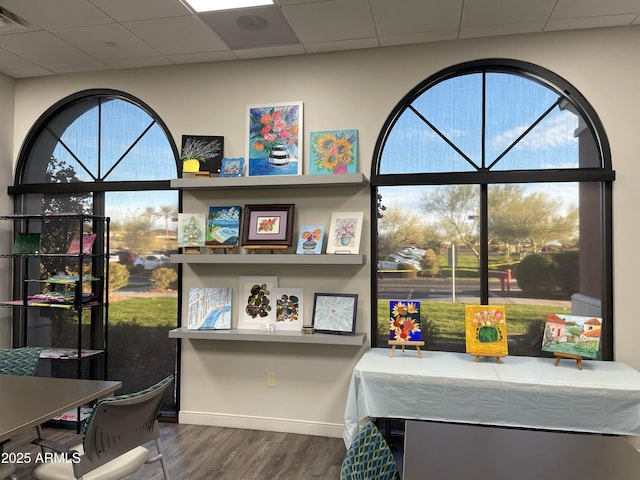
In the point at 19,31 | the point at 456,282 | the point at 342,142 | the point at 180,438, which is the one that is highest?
the point at 19,31

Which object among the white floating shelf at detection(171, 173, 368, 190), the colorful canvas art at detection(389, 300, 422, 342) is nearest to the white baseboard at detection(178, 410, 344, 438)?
the colorful canvas art at detection(389, 300, 422, 342)

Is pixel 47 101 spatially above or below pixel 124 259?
above

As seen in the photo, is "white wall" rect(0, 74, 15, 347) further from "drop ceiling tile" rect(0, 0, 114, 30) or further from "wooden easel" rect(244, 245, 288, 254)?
"wooden easel" rect(244, 245, 288, 254)

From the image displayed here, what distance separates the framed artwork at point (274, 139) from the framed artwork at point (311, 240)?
1.51ft

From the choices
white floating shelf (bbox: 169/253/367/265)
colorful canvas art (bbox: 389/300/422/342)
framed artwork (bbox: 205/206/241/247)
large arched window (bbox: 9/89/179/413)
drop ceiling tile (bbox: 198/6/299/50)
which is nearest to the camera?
drop ceiling tile (bbox: 198/6/299/50)

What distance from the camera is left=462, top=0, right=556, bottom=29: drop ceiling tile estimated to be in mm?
2914

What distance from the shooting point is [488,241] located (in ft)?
11.4

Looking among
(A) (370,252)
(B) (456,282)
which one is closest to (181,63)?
(A) (370,252)

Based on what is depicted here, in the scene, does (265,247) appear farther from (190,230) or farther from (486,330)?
(486,330)

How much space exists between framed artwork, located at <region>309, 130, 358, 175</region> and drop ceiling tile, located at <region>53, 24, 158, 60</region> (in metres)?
1.47

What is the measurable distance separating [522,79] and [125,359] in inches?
155

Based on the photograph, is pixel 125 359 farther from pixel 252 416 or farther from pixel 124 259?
pixel 252 416

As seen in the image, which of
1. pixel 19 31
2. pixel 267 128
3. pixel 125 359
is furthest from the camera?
pixel 125 359

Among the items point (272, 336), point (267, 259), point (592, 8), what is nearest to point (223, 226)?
point (267, 259)
